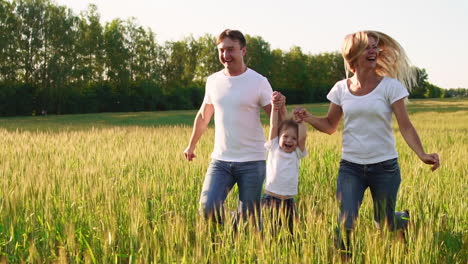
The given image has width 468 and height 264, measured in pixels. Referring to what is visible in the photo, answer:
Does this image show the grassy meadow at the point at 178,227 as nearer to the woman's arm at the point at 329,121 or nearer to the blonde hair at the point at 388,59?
the woman's arm at the point at 329,121

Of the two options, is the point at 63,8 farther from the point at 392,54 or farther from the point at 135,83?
the point at 392,54

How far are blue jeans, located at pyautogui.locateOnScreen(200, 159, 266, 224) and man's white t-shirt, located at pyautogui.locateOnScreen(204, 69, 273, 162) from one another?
7 centimetres

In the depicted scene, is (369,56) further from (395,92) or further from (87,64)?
(87,64)

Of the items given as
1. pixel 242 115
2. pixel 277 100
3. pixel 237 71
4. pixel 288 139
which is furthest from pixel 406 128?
pixel 237 71

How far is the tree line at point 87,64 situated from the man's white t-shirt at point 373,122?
37.9 m

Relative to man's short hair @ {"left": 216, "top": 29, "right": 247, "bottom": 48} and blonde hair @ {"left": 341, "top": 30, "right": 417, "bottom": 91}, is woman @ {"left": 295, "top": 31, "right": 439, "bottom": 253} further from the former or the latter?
man's short hair @ {"left": 216, "top": 29, "right": 247, "bottom": 48}

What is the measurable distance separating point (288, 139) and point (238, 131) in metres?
0.46

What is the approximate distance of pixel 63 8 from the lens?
137ft

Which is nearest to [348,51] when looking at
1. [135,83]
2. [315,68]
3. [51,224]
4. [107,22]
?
[51,224]

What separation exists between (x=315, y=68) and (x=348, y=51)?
264 feet

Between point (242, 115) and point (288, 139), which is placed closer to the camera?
point (288, 139)

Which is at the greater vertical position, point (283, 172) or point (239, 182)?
point (283, 172)

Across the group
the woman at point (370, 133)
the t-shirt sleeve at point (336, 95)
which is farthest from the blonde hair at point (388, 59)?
the t-shirt sleeve at point (336, 95)

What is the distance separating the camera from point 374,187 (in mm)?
3482
